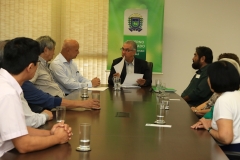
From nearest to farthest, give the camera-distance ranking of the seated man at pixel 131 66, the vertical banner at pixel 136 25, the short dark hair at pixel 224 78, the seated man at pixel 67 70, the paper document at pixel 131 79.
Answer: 1. the short dark hair at pixel 224 78
2. the seated man at pixel 67 70
3. the paper document at pixel 131 79
4. the seated man at pixel 131 66
5. the vertical banner at pixel 136 25

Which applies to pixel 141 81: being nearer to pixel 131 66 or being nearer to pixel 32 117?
pixel 131 66

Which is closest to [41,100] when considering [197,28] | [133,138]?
[133,138]

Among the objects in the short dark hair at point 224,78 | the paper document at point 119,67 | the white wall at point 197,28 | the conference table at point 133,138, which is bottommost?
the conference table at point 133,138

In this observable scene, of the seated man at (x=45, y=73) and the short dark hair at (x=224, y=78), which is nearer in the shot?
the short dark hair at (x=224, y=78)

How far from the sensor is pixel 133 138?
2367 mm

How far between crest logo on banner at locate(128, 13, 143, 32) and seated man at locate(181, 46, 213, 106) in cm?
177

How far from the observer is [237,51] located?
7.78 meters

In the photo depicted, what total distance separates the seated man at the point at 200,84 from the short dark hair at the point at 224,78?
2272mm

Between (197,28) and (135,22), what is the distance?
1.38 metres

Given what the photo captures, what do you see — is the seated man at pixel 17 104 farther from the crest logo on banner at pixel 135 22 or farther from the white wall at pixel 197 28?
the white wall at pixel 197 28

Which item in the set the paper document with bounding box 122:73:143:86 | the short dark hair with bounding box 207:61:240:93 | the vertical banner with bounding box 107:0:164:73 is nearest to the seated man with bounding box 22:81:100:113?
the short dark hair with bounding box 207:61:240:93

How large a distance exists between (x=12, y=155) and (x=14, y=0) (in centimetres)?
618

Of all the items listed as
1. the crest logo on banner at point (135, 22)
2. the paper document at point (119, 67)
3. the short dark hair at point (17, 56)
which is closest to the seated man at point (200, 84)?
the paper document at point (119, 67)

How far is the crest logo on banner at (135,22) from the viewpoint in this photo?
23.7 feet
